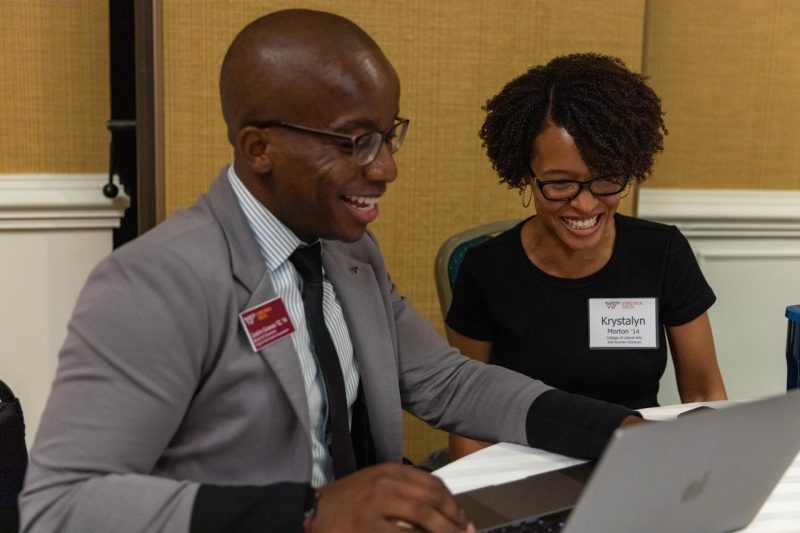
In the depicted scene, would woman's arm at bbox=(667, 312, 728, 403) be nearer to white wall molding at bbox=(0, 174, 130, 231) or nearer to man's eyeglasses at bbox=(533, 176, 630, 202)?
man's eyeglasses at bbox=(533, 176, 630, 202)

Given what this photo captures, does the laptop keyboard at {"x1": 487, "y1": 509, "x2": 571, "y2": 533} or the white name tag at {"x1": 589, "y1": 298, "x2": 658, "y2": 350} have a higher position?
the white name tag at {"x1": 589, "y1": 298, "x2": 658, "y2": 350}

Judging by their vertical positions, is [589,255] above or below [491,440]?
above

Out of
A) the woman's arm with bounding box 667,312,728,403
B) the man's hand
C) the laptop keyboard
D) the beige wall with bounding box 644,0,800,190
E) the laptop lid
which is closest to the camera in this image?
the laptop lid

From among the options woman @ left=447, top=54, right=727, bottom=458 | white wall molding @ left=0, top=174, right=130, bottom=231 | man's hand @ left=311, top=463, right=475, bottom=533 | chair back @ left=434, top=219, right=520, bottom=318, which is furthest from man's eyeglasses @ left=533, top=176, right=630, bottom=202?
white wall molding @ left=0, top=174, right=130, bottom=231

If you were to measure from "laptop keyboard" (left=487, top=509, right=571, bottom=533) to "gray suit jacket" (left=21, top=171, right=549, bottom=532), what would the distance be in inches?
12.1

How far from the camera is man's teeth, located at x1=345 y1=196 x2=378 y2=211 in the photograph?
1.31 meters

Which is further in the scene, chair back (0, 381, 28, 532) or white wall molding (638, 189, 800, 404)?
white wall molding (638, 189, 800, 404)

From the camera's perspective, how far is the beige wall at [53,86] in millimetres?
2539

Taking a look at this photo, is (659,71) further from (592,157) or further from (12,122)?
(12,122)

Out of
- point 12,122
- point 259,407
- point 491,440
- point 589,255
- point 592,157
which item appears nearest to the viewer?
point 259,407

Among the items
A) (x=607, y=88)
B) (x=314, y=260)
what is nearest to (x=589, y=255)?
(x=607, y=88)

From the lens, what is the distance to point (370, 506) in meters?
0.98

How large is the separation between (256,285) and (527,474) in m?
0.47

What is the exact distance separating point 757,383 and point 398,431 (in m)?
2.34
